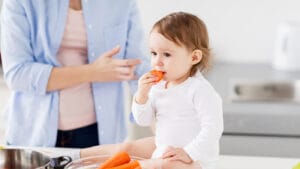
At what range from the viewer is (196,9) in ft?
8.11

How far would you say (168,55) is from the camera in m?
1.00

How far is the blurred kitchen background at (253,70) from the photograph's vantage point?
1976 millimetres

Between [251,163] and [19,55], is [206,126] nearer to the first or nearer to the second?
[251,163]

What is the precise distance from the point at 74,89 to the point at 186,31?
0.59 m

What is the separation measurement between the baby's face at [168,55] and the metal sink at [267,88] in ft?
3.90

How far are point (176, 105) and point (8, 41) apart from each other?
56 cm

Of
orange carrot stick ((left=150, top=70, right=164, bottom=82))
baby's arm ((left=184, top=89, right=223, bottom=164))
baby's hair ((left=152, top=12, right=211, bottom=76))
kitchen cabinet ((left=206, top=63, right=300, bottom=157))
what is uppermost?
baby's hair ((left=152, top=12, right=211, bottom=76))

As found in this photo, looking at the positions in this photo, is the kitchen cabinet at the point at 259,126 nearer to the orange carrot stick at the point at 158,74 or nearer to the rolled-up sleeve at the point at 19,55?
the rolled-up sleeve at the point at 19,55

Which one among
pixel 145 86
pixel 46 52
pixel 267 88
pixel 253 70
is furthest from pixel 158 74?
pixel 253 70

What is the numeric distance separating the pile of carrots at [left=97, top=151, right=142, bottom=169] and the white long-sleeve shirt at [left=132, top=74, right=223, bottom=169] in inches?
1.9

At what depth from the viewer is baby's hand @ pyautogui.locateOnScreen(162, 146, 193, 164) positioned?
3.28 ft

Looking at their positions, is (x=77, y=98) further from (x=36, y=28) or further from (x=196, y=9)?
(x=196, y=9)

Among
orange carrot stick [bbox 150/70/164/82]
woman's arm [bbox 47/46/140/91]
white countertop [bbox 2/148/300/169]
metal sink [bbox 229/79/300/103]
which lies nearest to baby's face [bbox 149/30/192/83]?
orange carrot stick [bbox 150/70/164/82]

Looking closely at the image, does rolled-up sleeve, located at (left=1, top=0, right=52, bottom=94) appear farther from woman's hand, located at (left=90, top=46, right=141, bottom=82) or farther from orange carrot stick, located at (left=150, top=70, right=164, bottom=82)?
orange carrot stick, located at (left=150, top=70, right=164, bottom=82)
